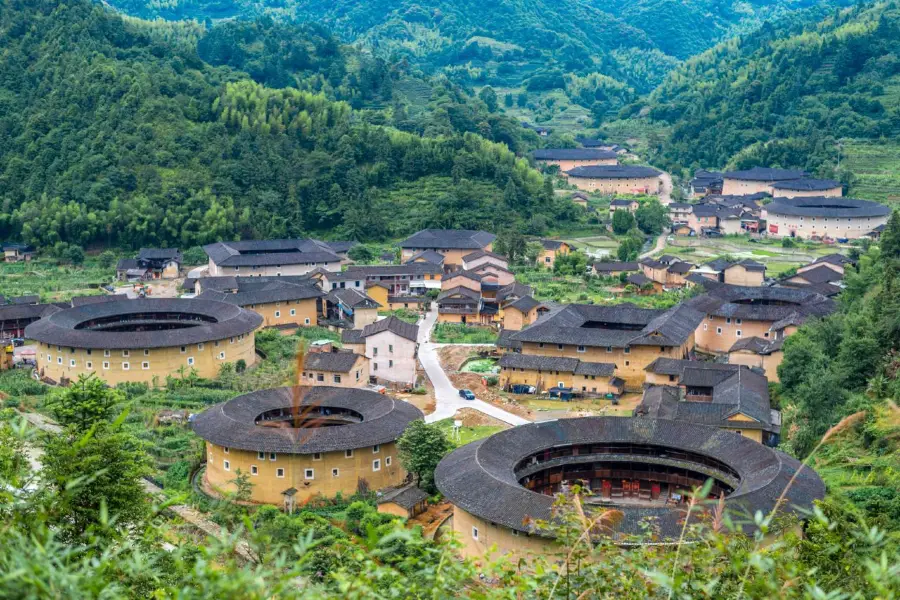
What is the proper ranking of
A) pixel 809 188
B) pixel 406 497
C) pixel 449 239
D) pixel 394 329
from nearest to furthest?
pixel 406 497, pixel 394 329, pixel 449 239, pixel 809 188

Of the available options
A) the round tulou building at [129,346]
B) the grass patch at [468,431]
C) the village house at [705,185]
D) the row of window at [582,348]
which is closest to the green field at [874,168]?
the village house at [705,185]

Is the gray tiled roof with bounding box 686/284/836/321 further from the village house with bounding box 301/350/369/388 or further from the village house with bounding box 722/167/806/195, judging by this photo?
the village house with bounding box 722/167/806/195

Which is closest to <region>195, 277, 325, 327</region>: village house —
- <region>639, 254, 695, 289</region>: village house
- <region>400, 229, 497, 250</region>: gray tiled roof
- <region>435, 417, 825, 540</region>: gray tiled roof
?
<region>400, 229, 497, 250</region>: gray tiled roof

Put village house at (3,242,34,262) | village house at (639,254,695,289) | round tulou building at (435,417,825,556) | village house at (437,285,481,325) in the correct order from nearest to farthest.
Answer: round tulou building at (435,417,825,556)
village house at (437,285,481,325)
village house at (639,254,695,289)
village house at (3,242,34,262)

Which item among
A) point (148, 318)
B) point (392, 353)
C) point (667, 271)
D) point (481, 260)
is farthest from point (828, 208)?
point (148, 318)

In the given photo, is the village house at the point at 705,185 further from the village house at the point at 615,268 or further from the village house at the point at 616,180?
the village house at the point at 615,268

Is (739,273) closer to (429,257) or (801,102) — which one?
(429,257)
